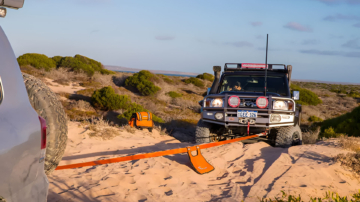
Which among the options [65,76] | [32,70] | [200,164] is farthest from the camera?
[65,76]

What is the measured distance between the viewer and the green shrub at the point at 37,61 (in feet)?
81.8

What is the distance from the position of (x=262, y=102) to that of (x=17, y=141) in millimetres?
5377

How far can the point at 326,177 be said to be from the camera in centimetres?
474

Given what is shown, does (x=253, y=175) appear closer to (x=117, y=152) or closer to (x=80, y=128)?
(x=117, y=152)

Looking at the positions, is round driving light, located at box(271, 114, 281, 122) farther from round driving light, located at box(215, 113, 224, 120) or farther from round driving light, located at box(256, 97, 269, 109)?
round driving light, located at box(215, 113, 224, 120)

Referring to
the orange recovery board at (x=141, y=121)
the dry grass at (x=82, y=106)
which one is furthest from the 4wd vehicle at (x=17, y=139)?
the dry grass at (x=82, y=106)

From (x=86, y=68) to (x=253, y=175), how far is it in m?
24.0

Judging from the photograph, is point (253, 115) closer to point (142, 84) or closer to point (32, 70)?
point (142, 84)

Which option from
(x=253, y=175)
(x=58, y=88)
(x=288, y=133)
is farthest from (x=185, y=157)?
(x=58, y=88)

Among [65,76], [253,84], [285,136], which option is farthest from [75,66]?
[285,136]

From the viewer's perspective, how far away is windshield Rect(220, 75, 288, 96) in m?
7.90

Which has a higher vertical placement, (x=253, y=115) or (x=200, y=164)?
(x=253, y=115)

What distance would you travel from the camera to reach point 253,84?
807 centimetres

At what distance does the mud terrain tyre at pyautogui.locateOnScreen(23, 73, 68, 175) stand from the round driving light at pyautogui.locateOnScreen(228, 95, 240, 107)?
4197mm
